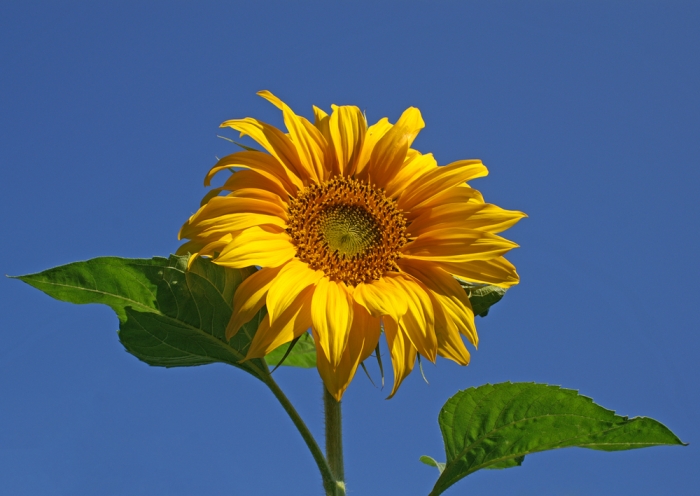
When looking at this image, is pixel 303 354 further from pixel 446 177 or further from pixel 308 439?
pixel 446 177


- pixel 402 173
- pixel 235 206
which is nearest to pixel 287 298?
pixel 235 206

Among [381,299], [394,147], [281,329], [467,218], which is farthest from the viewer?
[394,147]

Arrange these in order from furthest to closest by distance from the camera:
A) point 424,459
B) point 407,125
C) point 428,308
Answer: point 424,459
point 407,125
point 428,308

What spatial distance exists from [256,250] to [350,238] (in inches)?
21.3

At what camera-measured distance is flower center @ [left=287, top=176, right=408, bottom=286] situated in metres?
2.73

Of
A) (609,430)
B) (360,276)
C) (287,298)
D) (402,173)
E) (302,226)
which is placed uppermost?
(402,173)

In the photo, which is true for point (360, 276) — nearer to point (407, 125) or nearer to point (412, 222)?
point (412, 222)

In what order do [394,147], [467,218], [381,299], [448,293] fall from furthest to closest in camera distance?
[394,147]
[467,218]
[448,293]
[381,299]

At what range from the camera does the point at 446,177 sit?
2754mm

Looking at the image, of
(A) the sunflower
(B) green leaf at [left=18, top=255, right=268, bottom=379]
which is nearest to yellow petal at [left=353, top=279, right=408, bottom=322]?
(A) the sunflower

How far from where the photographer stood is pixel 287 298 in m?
2.36

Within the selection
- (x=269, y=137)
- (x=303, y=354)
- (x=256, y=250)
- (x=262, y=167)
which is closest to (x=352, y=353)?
(x=256, y=250)

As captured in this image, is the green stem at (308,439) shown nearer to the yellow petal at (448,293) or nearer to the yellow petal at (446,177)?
the yellow petal at (448,293)

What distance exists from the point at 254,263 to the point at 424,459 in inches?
55.9
